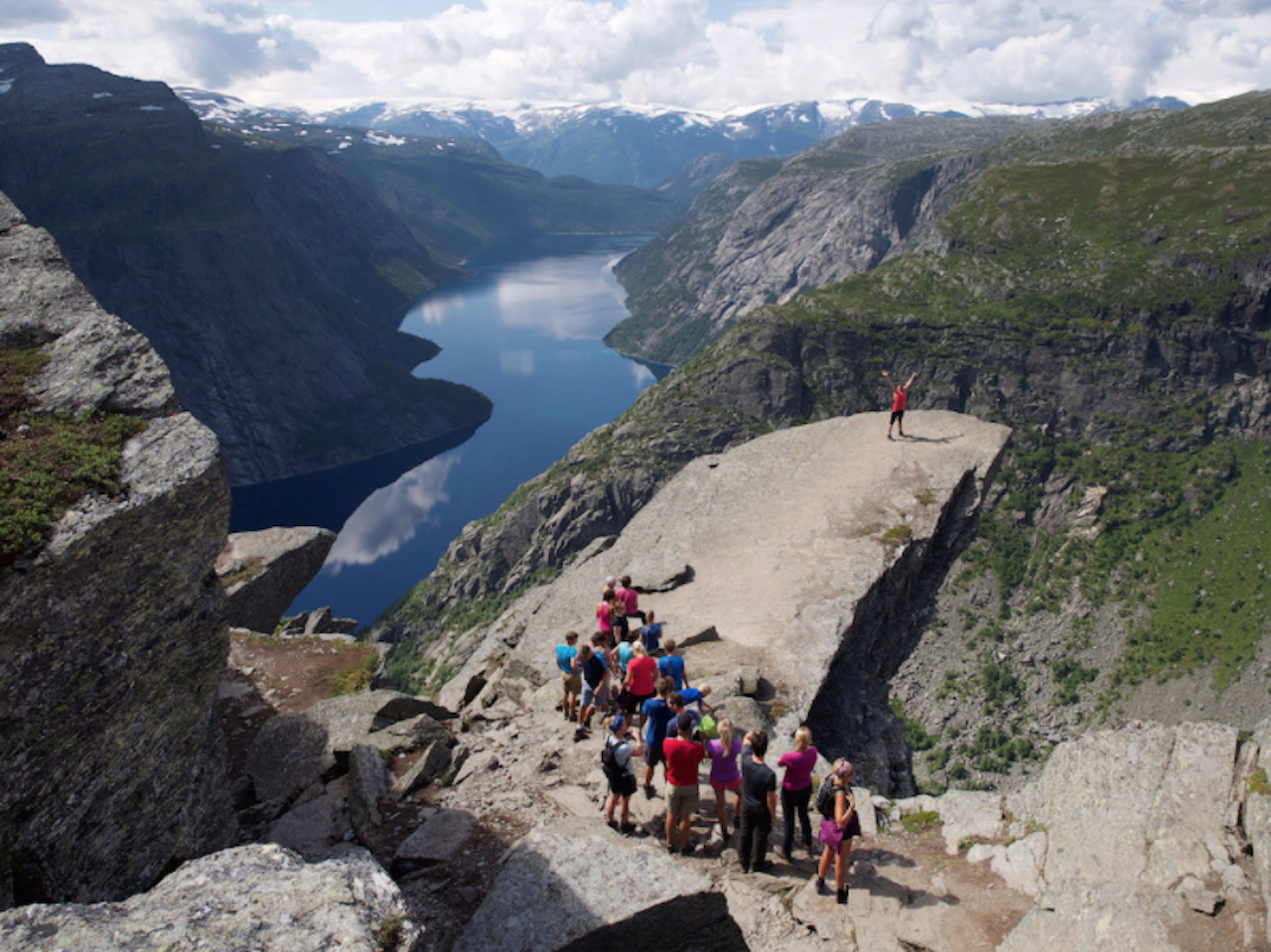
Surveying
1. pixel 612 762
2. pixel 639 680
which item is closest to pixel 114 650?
pixel 612 762

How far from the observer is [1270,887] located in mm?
10484

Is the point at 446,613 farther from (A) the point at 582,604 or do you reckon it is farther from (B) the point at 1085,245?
(B) the point at 1085,245

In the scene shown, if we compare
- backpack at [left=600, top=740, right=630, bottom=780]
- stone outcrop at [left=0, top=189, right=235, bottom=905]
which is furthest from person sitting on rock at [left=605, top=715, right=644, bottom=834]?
stone outcrop at [left=0, top=189, right=235, bottom=905]

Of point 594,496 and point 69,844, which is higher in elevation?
point 69,844

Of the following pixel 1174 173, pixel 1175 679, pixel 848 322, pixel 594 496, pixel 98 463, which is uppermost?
pixel 1174 173

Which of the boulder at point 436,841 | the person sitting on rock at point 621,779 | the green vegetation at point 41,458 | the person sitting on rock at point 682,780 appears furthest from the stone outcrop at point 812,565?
the green vegetation at point 41,458

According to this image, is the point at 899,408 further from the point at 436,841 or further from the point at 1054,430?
the point at 1054,430

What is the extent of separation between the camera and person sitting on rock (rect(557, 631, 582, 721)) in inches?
741

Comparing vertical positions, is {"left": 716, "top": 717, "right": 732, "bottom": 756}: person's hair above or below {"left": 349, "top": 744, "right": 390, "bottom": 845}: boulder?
above

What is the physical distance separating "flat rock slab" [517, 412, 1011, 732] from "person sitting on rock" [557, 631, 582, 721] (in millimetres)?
3667

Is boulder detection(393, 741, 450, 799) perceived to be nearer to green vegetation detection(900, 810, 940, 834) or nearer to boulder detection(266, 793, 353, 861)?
boulder detection(266, 793, 353, 861)

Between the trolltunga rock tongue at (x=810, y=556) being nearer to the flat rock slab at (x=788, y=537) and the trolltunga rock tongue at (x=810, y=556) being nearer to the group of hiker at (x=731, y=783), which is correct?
the flat rock slab at (x=788, y=537)

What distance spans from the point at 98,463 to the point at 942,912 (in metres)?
16.5

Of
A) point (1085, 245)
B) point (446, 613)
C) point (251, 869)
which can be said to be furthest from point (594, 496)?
point (251, 869)
